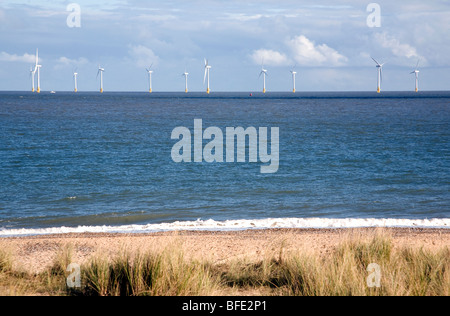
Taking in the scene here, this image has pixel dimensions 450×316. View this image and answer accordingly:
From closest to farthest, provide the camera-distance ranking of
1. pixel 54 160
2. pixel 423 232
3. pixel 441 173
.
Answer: pixel 423 232 < pixel 441 173 < pixel 54 160

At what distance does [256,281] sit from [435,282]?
128 inches

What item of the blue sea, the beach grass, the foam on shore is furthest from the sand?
the blue sea

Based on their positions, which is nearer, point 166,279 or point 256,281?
point 166,279

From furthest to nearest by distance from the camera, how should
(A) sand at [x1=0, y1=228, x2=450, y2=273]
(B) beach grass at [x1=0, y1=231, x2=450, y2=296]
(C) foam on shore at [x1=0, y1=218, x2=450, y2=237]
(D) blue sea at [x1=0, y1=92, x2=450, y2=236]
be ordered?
(D) blue sea at [x1=0, y1=92, x2=450, y2=236] → (C) foam on shore at [x1=0, y1=218, x2=450, y2=237] → (A) sand at [x1=0, y1=228, x2=450, y2=273] → (B) beach grass at [x1=0, y1=231, x2=450, y2=296]

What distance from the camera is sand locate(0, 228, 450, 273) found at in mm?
11773

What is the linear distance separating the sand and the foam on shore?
126 cm

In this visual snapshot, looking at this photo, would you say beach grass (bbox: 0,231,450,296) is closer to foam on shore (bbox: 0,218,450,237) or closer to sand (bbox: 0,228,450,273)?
sand (bbox: 0,228,450,273)

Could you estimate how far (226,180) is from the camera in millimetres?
30266

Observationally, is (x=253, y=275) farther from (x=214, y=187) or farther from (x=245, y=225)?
(x=214, y=187)

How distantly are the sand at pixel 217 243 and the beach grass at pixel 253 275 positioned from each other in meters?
0.63

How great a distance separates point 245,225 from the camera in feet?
62.6

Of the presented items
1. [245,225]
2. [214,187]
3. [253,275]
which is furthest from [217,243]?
[214,187]
